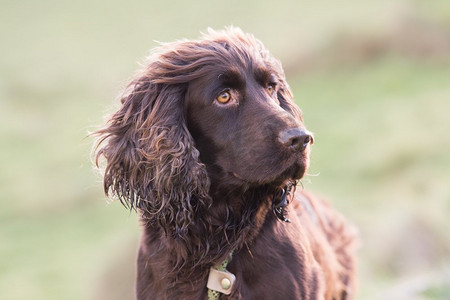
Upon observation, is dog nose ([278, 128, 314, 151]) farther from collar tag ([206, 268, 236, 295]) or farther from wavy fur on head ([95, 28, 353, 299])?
collar tag ([206, 268, 236, 295])

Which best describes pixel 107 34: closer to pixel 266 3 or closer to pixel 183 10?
pixel 183 10

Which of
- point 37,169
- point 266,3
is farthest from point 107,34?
point 37,169

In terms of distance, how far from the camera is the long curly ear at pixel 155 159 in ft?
11.6

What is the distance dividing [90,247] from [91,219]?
103cm

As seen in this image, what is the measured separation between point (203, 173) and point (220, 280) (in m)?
0.51

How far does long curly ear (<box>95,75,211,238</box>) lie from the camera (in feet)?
11.6

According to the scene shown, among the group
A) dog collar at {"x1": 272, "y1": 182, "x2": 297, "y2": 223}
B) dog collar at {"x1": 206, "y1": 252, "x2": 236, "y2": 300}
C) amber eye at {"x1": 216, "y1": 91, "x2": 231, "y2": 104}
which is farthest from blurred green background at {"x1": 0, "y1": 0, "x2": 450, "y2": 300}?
amber eye at {"x1": 216, "y1": 91, "x2": 231, "y2": 104}

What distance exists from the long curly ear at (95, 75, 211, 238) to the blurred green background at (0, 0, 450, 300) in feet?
8.21

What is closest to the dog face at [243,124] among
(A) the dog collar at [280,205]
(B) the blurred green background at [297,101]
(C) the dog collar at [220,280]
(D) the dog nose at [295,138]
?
(D) the dog nose at [295,138]

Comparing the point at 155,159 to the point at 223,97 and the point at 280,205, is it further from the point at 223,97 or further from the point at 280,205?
the point at 280,205

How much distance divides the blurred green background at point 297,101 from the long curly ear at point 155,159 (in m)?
2.50

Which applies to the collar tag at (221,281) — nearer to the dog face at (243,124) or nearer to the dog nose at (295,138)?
the dog face at (243,124)

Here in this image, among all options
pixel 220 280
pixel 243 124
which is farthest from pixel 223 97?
pixel 220 280

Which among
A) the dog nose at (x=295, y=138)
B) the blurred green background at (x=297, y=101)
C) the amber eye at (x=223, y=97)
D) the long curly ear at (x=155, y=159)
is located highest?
the blurred green background at (x=297, y=101)
